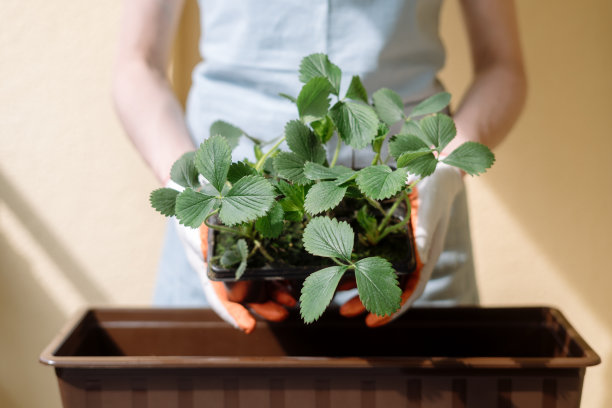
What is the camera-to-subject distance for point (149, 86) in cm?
69

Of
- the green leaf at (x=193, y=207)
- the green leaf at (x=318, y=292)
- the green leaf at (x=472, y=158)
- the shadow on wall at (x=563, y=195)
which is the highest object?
the green leaf at (x=193, y=207)

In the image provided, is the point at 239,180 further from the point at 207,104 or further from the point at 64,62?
the point at 64,62

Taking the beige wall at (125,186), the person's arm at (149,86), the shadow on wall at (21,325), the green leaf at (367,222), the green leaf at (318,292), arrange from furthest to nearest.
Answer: the shadow on wall at (21,325) → the beige wall at (125,186) → the person's arm at (149,86) → the green leaf at (367,222) → the green leaf at (318,292)

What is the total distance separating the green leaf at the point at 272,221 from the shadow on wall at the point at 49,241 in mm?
1064

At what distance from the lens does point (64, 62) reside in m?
1.21

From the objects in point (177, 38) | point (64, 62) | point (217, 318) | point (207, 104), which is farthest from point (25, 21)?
point (217, 318)

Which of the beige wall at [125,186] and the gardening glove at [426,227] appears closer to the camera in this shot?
the gardening glove at [426,227]

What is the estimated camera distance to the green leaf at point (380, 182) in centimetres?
35

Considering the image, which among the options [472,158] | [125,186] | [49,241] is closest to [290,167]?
[472,158]

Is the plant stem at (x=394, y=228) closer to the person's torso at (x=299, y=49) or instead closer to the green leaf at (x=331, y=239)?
the green leaf at (x=331, y=239)

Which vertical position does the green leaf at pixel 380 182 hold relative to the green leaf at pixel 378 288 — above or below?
above

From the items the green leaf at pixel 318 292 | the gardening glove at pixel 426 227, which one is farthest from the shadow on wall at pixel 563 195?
the green leaf at pixel 318 292

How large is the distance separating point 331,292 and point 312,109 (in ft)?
0.46

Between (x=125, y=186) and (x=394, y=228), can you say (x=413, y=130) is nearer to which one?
(x=394, y=228)
